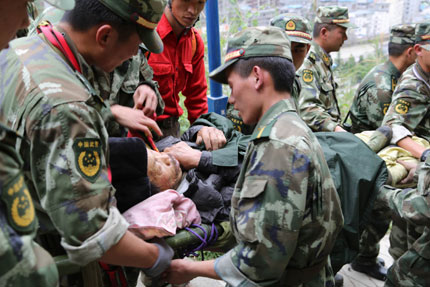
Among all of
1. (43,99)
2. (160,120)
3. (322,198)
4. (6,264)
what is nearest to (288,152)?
(322,198)

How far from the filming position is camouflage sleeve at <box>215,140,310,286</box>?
157 centimetres

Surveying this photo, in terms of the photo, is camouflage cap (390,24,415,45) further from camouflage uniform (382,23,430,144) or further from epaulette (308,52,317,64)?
epaulette (308,52,317,64)

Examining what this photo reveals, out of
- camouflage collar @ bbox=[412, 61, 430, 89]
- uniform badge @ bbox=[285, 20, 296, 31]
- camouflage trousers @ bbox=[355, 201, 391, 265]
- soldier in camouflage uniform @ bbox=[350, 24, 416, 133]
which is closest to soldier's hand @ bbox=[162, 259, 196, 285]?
camouflage trousers @ bbox=[355, 201, 391, 265]

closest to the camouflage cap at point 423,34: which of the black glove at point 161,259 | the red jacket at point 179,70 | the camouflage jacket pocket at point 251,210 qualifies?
the red jacket at point 179,70

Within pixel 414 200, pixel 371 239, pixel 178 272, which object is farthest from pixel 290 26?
pixel 178 272

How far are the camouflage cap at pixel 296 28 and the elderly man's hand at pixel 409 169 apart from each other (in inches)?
52.0

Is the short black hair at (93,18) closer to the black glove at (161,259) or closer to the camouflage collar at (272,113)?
the camouflage collar at (272,113)

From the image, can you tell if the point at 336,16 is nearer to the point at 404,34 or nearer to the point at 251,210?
the point at 404,34

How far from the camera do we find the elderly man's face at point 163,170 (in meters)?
2.00

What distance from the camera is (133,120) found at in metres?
1.93

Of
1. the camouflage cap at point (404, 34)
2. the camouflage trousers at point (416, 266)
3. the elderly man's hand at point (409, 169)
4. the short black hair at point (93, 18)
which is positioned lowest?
the camouflage trousers at point (416, 266)

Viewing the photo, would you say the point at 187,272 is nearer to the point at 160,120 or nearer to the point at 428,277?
the point at 160,120

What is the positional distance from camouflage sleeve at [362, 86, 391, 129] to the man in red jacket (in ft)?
6.36

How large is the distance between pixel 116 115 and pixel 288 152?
2.90 ft
